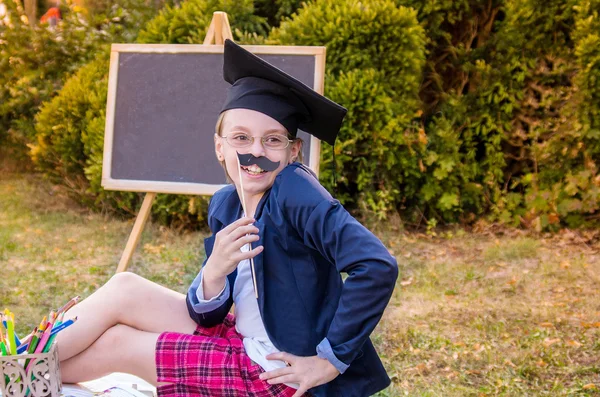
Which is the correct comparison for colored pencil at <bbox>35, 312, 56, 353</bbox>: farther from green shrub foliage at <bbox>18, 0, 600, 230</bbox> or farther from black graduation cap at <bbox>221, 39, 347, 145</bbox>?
green shrub foliage at <bbox>18, 0, 600, 230</bbox>

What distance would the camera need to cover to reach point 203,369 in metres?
1.96

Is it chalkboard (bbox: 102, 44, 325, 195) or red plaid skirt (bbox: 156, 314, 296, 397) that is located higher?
chalkboard (bbox: 102, 44, 325, 195)

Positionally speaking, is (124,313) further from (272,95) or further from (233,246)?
(272,95)

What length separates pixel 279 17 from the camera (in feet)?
18.9


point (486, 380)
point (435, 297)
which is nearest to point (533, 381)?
point (486, 380)

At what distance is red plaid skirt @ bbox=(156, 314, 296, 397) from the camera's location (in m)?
1.95

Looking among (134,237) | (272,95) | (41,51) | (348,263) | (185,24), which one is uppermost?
(185,24)

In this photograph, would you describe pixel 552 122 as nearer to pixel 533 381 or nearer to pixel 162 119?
pixel 533 381

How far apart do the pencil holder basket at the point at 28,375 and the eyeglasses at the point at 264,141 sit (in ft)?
2.44

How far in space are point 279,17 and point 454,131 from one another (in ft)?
5.48

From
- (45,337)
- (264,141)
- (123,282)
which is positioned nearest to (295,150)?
(264,141)

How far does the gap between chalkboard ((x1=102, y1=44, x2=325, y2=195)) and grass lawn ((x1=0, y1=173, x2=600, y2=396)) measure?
1025 mm

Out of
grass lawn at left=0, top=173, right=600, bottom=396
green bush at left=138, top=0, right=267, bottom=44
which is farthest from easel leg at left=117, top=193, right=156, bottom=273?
green bush at left=138, top=0, right=267, bottom=44

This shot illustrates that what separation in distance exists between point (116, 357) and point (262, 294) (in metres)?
0.49
